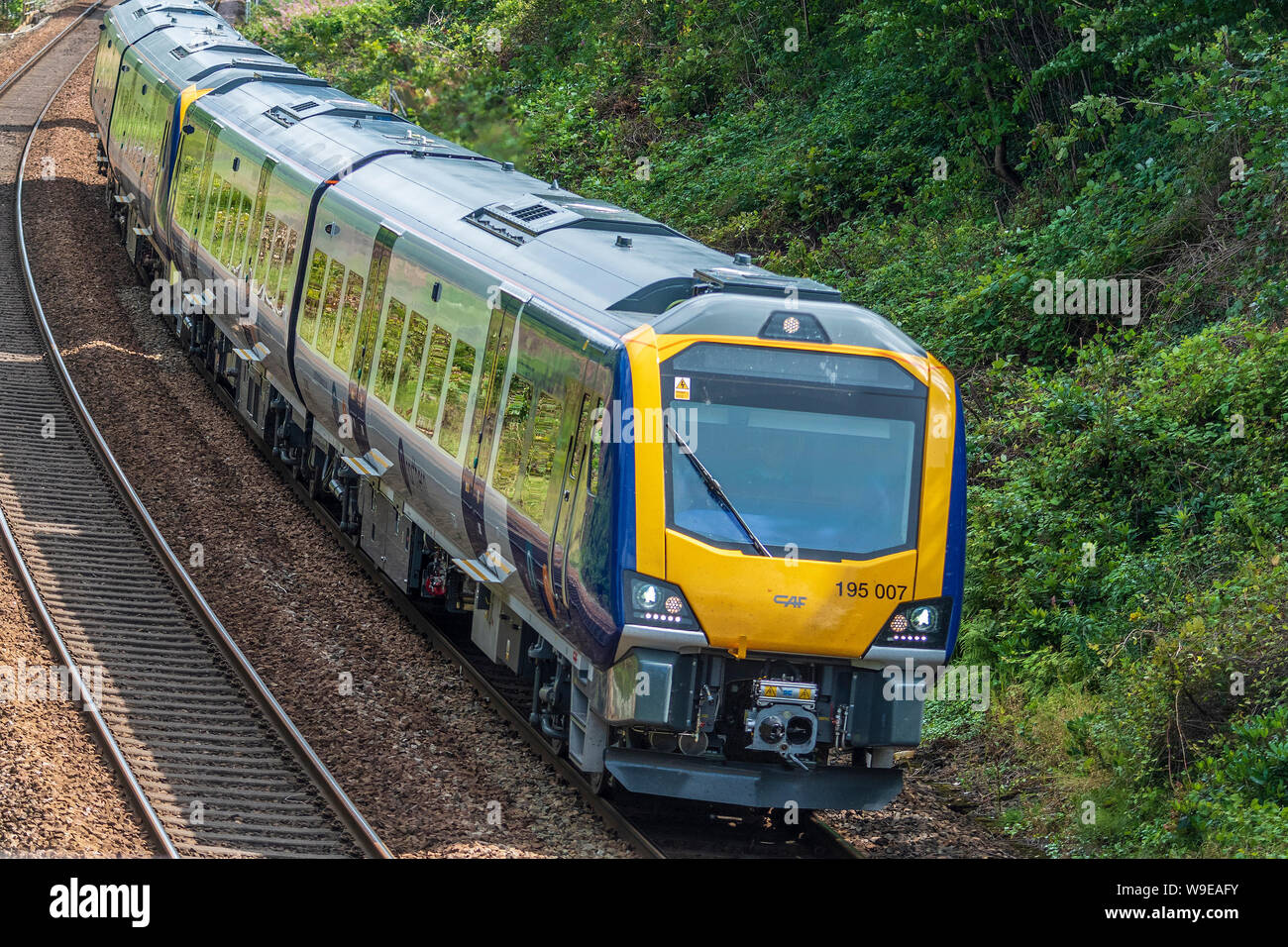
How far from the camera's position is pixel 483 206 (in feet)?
41.2

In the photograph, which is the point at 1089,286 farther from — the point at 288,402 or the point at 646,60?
the point at 646,60

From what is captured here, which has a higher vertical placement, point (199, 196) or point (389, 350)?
point (199, 196)

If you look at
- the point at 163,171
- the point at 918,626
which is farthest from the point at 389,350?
the point at 163,171

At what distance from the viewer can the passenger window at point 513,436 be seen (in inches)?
405

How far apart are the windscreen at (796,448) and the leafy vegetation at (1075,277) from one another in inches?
95.9

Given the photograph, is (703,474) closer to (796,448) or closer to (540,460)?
(796,448)

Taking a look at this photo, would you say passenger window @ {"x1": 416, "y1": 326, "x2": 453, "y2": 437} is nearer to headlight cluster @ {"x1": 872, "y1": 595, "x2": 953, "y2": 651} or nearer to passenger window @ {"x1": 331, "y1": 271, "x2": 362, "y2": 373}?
passenger window @ {"x1": 331, "y1": 271, "x2": 362, "y2": 373}

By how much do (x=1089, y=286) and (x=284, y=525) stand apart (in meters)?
8.32

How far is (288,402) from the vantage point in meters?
16.5

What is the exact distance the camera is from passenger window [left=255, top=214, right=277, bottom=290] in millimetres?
16281

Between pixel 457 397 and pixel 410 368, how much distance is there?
1119 millimetres

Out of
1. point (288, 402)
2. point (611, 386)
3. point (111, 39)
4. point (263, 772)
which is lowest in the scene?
point (263, 772)

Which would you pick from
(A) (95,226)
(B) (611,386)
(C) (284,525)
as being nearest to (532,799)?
(B) (611,386)

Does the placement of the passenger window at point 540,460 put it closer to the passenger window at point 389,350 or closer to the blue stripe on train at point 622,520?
the blue stripe on train at point 622,520
